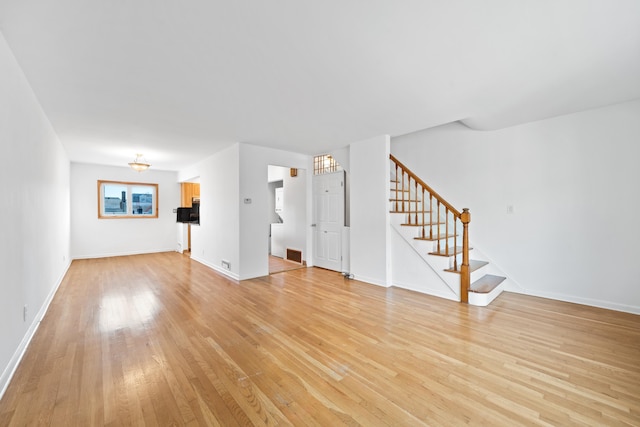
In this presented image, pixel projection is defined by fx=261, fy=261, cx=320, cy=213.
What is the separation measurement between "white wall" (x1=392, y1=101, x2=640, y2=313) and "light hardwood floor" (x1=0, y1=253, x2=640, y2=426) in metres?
0.38

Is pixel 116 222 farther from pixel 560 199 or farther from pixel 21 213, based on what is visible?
pixel 560 199

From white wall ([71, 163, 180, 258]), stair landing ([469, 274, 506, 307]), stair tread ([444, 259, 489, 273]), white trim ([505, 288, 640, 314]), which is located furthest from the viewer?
white wall ([71, 163, 180, 258])

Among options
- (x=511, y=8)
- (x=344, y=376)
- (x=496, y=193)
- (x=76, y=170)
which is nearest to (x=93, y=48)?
(x=511, y=8)

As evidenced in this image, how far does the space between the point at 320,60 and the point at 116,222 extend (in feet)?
26.4

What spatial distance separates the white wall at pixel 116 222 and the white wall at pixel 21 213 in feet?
13.5

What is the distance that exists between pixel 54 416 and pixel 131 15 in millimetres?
2636

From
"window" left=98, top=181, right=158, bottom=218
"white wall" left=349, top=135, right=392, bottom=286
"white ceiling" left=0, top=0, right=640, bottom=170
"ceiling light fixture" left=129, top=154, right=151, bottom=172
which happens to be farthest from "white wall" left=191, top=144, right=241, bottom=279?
"window" left=98, top=181, right=158, bottom=218

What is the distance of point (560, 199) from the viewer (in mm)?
3674

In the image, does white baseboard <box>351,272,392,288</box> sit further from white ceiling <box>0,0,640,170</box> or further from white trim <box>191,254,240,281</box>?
white ceiling <box>0,0,640,170</box>

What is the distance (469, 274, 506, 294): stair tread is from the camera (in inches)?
142

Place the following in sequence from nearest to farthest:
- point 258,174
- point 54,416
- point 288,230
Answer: point 54,416 → point 258,174 → point 288,230

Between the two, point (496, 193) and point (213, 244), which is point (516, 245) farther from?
point (213, 244)

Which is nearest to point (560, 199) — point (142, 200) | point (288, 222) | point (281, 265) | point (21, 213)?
point (281, 265)

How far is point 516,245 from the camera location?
159 inches
